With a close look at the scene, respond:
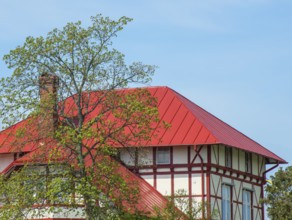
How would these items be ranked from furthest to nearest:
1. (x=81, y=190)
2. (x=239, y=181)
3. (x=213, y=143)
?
(x=239, y=181)
(x=213, y=143)
(x=81, y=190)

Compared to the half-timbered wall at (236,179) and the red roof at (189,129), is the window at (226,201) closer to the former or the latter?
the half-timbered wall at (236,179)

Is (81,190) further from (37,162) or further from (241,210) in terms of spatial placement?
(241,210)

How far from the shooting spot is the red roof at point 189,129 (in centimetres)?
5356

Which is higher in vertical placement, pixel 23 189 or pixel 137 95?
pixel 137 95

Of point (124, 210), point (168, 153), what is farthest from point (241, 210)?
point (124, 210)

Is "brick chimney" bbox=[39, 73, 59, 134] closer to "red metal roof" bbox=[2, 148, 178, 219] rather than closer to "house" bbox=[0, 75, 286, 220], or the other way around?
"red metal roof" bbox=[2, 148, 178, 219]

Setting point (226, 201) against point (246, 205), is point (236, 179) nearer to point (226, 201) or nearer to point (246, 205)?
point (226, 201)

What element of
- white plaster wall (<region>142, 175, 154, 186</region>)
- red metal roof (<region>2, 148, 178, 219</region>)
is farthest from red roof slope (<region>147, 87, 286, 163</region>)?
red metal roof (<region>2, 148, 178, 219</region>)

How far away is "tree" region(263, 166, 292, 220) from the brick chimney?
1889cm

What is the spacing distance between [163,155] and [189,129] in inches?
71.6

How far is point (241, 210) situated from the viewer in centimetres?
5738

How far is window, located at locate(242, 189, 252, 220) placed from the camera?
57781 mm

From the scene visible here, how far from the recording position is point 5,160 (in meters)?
56.8

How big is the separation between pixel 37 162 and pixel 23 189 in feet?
4.66
